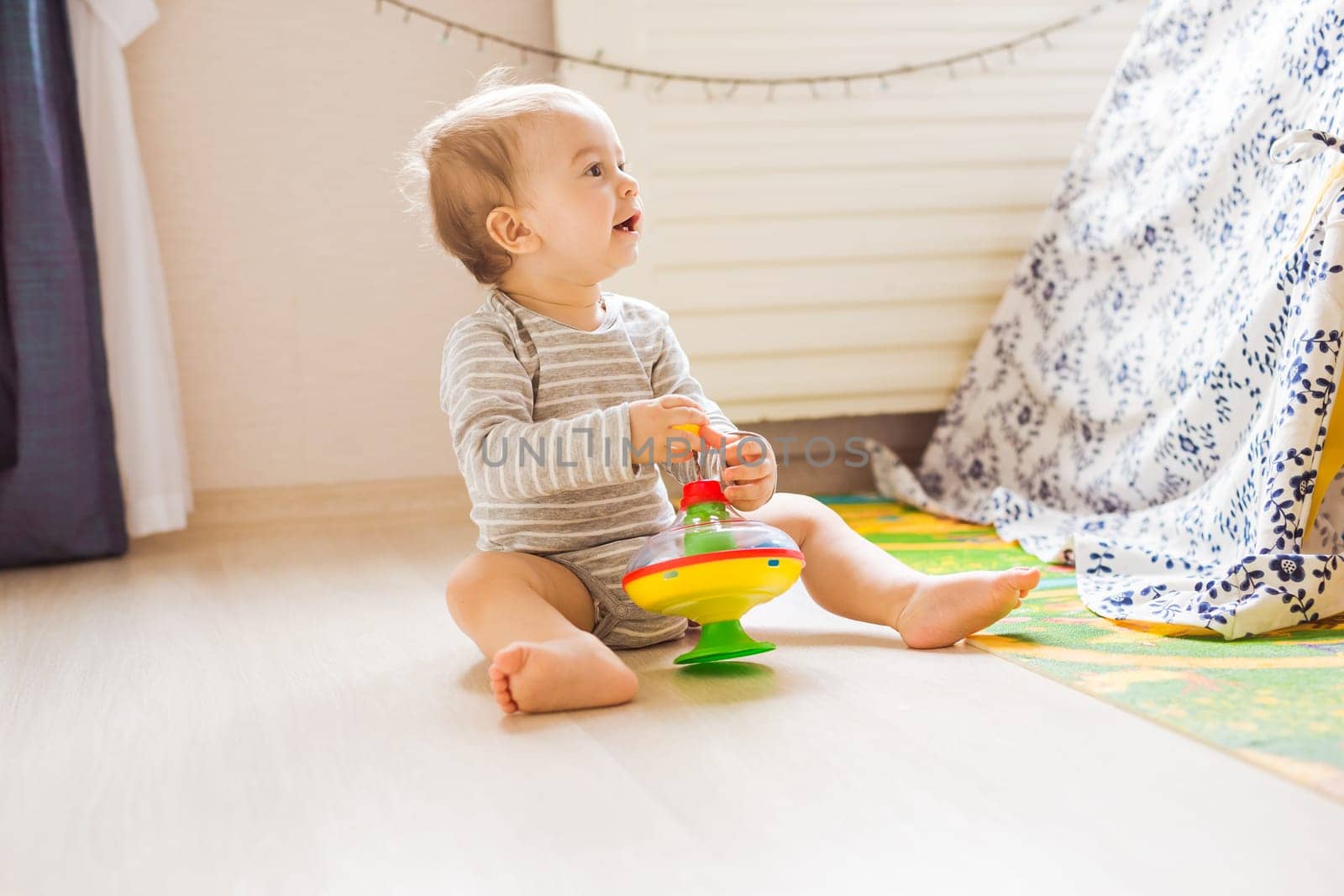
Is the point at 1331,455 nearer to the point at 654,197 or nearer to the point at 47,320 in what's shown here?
the point at 654,197

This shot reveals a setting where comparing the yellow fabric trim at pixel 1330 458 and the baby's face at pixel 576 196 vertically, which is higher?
the baby's face at pixel 576 196

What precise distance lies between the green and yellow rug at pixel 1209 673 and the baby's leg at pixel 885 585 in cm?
4

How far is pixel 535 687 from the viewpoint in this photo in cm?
88

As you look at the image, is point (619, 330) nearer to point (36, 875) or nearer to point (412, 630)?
point (412, 630)

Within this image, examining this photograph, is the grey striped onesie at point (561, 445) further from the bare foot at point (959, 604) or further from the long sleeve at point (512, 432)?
the bare foot at point (959, 604)

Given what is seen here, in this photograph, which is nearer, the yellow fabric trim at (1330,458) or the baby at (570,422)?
the baby at (570,422)

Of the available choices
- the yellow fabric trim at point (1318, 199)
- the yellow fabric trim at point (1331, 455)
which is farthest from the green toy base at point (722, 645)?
the yellow fabric trim at point (1318, 199)

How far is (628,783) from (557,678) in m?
0.15

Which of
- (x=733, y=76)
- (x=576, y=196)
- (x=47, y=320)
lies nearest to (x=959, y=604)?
(x=576, y=196)

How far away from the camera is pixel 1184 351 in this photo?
1468 millimetres

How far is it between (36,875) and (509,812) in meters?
0.25

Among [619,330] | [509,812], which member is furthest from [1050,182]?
[509,812]

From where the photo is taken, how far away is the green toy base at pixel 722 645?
1.00 metres

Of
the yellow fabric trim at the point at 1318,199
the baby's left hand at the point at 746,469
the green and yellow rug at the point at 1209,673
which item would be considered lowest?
the green and yellow rug at the point at 1209,673
